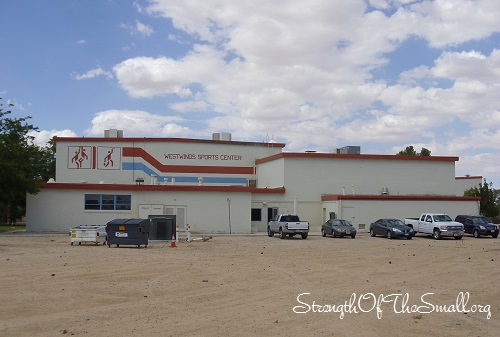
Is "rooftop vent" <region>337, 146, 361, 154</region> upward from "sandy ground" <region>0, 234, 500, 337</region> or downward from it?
upward

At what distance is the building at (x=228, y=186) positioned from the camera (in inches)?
1718

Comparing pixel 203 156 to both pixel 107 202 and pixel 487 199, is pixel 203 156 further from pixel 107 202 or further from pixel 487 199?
pixel 487 199

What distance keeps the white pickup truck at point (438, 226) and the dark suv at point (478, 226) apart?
2796 millimetres

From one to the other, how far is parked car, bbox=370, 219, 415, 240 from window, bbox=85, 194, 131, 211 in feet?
61.6

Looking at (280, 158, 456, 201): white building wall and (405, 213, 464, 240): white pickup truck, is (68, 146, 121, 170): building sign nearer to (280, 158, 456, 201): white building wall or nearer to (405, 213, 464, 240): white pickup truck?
(280, 158, 456, 201): white building wall

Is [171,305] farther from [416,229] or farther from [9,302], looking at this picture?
[416,229]

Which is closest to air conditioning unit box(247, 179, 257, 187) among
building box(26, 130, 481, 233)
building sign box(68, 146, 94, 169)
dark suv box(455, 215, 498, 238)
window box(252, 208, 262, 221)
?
building box(26, 130, 481, 233)

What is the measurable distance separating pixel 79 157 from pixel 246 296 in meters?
44.8

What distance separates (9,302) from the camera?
12469 millimetres

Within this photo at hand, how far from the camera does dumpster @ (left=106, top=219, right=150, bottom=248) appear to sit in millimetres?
28469

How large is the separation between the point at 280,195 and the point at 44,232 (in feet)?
63.1

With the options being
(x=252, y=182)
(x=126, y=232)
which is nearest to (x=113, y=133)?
(x=252, y=182)

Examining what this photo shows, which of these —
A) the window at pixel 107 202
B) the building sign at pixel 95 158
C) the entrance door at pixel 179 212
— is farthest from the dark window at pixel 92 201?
the building sign at pixel 95 158

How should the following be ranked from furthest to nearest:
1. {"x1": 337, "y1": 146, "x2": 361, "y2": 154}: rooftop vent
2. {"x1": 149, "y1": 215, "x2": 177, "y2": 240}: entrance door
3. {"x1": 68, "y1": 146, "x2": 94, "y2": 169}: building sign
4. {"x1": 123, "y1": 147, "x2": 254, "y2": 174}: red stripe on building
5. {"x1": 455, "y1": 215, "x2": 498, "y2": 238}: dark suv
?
{"x1": 123, "y1": 147, "x2": 254, "y2": 174}: red stripe on building
{"x1": 68, "y1": 146, "x2": 94, "y2": 169}: building sign
{"x1": 337, "y1": 146, "x2": 361, "y2": 154}: rooftop vent
{"x1": 455, "y1": 215, "x2": 498, "y2": 238}: dark suv
{"x1": 149, "y1": 215, "x2": 177, "y2": 240}: entrance door
